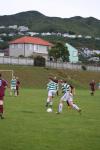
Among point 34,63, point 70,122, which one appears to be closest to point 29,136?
point 70,122

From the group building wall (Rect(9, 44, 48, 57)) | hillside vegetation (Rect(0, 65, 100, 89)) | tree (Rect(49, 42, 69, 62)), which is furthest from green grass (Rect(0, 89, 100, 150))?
building wall (Rect(9, 44, 48, 57))

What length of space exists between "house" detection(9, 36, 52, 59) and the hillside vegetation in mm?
45094

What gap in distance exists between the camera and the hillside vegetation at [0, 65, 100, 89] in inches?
3354

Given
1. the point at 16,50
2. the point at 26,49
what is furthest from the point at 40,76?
the point at 16,50

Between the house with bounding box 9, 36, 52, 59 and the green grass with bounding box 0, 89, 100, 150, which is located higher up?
the green grass with bounding box 0, 89, 100, 150

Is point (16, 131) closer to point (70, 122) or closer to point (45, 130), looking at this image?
point (45, 130)

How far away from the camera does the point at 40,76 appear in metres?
90.5

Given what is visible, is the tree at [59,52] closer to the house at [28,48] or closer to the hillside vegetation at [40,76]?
the house at [28,48]

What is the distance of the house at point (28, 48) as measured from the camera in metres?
151

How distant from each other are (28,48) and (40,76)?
205 feet

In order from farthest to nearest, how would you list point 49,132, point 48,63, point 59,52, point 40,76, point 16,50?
1. point 16,50
2. point 59,52
3. point 48,63
4. point 40,76
5. point 49,132

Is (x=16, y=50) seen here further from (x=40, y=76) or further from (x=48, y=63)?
(x=40, y=76)

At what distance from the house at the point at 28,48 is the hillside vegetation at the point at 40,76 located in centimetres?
4509

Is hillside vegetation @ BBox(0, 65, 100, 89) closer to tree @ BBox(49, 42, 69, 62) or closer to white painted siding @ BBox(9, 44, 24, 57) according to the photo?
tree @ BBox(49, 42, 69, 62)
